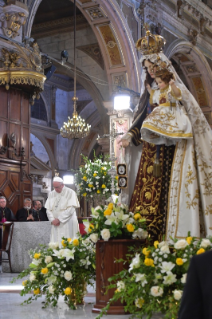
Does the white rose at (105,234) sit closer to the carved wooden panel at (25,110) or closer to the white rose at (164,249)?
the white rose at (164,249)

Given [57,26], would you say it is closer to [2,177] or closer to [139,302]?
[2,177]

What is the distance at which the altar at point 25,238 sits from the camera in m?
9.32

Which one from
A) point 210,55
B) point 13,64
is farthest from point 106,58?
point 210,55

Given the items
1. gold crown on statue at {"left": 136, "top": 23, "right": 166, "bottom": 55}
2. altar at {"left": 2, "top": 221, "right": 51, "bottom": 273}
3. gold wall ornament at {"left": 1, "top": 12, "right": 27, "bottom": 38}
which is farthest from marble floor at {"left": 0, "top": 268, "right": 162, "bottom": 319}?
gold wall ornament at {"left": 1, "top": 12, "right": 27, "bottom": 38}

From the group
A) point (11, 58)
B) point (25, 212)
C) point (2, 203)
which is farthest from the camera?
point (25, 212)

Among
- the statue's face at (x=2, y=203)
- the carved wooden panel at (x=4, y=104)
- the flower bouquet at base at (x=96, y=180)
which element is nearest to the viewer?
the flower bouquet at base at (x=96, y=180)

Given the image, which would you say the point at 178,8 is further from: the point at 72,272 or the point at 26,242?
the point at 72,272

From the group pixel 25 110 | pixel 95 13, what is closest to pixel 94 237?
pixel 25 110

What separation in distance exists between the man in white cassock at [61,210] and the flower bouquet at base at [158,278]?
14.9 ft

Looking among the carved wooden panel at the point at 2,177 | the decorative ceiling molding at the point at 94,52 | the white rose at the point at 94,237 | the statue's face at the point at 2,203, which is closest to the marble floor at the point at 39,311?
the white rose at the point at 94,237

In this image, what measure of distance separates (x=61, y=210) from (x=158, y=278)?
4873 mm

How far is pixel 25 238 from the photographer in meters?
9.37

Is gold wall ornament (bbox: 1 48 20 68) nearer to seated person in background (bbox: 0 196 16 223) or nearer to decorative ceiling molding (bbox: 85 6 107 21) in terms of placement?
seated person in background (bbox: 0 196 16 223)

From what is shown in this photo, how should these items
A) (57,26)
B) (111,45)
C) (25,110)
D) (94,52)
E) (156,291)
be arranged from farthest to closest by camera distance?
(57,26) < (94,52) < (111,45) < (25,110) < (156,291)
